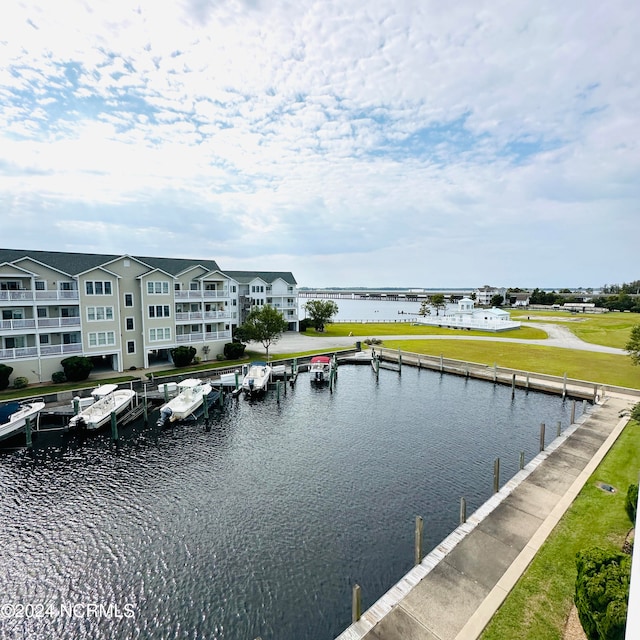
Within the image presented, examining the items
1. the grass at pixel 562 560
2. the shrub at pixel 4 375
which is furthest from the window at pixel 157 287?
the grass at pixel 562 560

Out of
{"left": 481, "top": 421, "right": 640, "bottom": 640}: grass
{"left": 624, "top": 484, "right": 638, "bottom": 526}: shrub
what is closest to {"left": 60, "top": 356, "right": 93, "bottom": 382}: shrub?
{"left": 481, "top": 421, "right": 640, "bottom": 640}: grass

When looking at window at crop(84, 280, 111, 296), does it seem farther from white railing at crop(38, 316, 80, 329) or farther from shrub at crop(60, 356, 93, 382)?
shrub at crop(60, 356, 93, 382)

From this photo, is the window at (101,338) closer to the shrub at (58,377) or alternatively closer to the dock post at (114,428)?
the shrub at (58,377)

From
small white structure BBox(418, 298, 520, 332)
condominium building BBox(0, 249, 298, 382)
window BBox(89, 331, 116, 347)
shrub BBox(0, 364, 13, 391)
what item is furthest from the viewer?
small white structure BBox(418, 298, 520, 332)

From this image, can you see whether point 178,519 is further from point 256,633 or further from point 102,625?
point 256,633

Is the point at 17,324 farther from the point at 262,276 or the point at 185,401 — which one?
the point at 262,276

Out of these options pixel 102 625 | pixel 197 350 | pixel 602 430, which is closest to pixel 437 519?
pixel 102 625

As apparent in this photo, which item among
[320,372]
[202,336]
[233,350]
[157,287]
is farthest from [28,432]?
[320,372]
